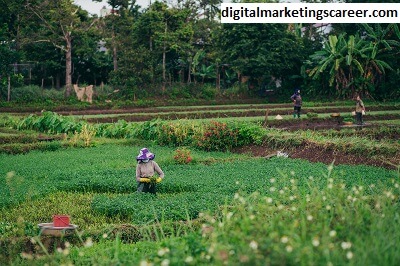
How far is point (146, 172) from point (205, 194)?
1324mm

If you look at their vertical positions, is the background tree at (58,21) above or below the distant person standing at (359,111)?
above

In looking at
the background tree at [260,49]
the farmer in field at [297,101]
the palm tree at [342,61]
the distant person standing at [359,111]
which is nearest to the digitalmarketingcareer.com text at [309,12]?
the distant person standing at [359,111]

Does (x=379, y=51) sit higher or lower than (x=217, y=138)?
higher

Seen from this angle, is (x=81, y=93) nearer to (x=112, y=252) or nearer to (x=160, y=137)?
(x=160, y=137)

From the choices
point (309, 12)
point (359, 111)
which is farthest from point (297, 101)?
point (309, 12)

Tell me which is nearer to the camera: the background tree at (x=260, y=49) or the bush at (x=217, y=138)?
the bush at (x=217, y=138)

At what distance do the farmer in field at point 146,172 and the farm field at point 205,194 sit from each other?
34cm

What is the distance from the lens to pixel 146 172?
13.9 metres

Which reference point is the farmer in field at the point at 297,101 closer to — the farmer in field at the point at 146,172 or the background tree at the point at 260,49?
the background tree at the point at 260,49

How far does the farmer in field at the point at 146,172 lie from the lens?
13742 mm

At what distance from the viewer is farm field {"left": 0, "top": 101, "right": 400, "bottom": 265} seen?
661 cm

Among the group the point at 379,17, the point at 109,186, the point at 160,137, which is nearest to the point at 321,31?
the point at 379,17

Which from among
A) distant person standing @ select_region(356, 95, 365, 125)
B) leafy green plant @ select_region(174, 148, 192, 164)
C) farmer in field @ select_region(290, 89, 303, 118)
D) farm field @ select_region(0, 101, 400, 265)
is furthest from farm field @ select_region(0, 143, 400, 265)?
farmer in field @ select_region(290, 89, 303, 118)

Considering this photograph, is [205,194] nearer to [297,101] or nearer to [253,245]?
[253,245]
